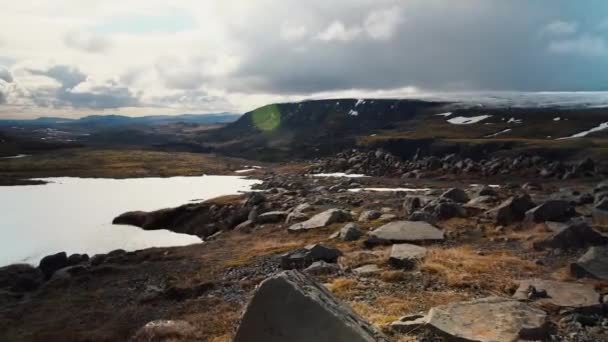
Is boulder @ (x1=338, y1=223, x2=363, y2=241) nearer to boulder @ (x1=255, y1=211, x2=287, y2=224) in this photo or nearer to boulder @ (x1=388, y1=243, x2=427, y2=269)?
boulder @ (x1=388, y1=243, x2=427, y2=269)

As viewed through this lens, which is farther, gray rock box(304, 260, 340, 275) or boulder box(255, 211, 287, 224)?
boulder box(255, 211, 287, 224)

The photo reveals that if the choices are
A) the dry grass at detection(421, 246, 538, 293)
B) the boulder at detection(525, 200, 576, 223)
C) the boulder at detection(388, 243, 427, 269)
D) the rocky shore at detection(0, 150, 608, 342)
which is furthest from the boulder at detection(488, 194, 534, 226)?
the boulder at detection(388, 243, 427, 269)

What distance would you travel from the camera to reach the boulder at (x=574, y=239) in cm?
2486

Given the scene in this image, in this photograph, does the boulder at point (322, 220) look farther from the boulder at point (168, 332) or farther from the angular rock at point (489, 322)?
the angular rock at point (489, 322)

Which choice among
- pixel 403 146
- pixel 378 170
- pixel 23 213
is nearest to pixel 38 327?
pixel 23 213

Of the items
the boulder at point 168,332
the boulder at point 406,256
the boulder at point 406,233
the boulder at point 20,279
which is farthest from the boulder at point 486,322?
the boulder at point 20,279

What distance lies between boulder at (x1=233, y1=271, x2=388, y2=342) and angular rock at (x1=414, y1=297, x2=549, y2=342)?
3.72m

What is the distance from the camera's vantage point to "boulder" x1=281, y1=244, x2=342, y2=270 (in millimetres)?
26219

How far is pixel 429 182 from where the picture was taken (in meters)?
88.0

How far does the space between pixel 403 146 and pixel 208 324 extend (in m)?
122

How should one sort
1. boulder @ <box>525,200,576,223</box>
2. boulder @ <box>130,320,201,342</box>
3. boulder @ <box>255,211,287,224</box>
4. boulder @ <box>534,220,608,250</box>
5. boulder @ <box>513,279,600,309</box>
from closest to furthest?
boulder @ <box>513,279,600,309</box> < boulder @ <box>130,320,201,342</box> < boulder @ <box>534,220,608,250</box> < boulder @ <box>525,200,576,223</box> < boulder @ <box>255,211,287,224</box>

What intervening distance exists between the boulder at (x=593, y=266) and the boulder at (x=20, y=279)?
3571cm

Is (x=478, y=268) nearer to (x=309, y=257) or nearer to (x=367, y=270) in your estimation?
(x=367, y=270)

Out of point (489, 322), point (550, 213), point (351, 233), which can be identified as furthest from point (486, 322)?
point (550, 213)
